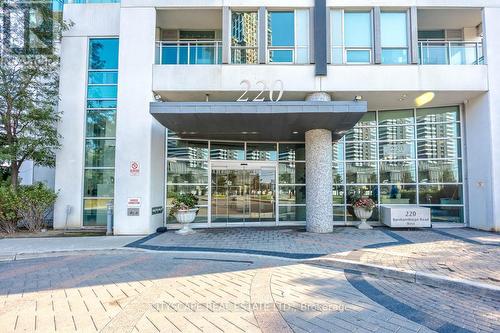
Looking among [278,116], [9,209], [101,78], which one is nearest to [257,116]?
[278,116]

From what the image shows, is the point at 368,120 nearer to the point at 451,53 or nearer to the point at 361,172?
the point at 361,172

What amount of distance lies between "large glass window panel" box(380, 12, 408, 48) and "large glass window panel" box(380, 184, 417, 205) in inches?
230

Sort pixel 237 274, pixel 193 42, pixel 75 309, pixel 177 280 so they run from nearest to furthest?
1. pixel 75 309
2. pixel 177 280
3. pixel 237 274
4. pixel 193 42

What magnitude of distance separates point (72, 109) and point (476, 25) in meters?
17.8

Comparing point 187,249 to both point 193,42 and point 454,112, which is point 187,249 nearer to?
point 193,42

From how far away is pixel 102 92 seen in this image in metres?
12.9

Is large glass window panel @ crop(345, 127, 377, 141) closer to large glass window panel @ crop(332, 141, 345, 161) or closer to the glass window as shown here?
large glass window panel @ crop(332, 141, 345, 161)

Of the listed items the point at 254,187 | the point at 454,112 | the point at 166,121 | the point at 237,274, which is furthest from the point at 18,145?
the point at 454,112

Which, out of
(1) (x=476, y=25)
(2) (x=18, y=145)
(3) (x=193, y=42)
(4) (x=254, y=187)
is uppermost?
(1) (x=476, y=25)

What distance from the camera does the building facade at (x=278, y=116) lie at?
11219mm

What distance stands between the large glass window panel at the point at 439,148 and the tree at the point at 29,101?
50.0 feet

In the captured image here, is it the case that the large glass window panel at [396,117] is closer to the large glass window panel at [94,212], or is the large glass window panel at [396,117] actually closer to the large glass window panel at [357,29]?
the large glass window panel at [357,29]

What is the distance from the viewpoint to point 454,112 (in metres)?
13.0

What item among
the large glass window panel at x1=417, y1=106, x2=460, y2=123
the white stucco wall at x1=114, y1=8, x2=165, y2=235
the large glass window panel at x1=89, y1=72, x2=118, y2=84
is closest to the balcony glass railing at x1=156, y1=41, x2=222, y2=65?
the white stucco wall at x1=114, y1=8, x2=165, y2=235
